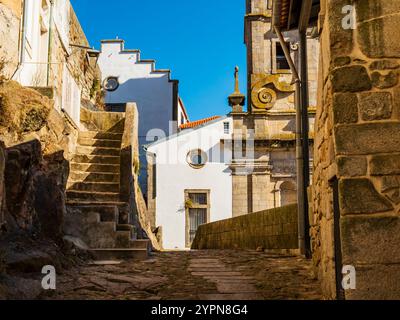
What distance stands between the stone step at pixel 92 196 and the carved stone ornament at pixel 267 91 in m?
13.8

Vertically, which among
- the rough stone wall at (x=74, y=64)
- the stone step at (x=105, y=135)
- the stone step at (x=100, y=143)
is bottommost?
the stone step at (x=100, y=143)

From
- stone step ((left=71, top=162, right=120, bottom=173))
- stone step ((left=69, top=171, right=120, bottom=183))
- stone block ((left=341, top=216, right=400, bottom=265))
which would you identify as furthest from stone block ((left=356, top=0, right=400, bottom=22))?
stone step ((left=71, top=162, right=120, bottom=173))

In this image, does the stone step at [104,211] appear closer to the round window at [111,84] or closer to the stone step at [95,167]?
the stone step at [95,167]

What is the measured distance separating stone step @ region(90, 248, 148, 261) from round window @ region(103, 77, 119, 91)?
23.9m

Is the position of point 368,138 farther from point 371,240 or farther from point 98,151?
point 98,151

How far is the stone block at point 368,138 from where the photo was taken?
3346mm

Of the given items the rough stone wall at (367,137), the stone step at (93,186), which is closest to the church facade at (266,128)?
the stone step at (93,186)

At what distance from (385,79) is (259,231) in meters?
6.84

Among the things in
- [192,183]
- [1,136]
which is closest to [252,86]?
[192,183]

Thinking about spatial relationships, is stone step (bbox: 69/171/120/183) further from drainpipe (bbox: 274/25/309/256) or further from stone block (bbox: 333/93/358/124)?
stone block (bbox: 333/93/358/124)

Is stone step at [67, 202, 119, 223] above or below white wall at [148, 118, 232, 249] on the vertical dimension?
below

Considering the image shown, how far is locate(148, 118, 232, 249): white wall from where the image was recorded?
22.1m

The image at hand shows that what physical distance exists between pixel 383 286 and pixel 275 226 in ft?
19.4

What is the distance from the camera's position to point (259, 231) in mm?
9945
